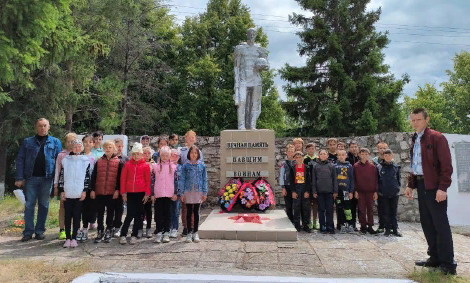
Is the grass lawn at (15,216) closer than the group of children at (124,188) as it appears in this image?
No

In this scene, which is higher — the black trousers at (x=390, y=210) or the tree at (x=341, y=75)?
the tree at (x=341, y=75)

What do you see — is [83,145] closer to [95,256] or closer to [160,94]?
[95,256]

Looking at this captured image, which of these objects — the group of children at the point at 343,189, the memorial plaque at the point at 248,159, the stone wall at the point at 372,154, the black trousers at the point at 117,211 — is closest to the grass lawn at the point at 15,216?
the black trousers at the point at 117,211

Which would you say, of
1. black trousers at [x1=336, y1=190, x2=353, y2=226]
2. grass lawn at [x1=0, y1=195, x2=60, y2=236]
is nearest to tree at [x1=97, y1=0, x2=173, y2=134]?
grass lawn at [x1=0, y1=195, x2=60, y2=236]

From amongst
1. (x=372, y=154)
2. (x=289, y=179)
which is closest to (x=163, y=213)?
(x=289, y=179)

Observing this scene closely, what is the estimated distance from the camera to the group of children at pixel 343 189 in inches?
223

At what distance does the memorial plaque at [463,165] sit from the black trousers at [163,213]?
6.40 metres

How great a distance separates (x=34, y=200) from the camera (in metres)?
5.14

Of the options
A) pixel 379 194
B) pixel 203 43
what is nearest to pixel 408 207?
pixel 379 194

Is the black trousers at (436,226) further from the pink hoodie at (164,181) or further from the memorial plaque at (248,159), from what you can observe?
the memorial plaque at (248,159)

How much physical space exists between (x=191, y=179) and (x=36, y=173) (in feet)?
7.68

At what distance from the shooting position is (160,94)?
61.9 ft

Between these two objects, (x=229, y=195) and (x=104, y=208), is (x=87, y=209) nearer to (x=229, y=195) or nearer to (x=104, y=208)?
(x=104, y=208)

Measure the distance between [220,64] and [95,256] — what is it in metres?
16.3
